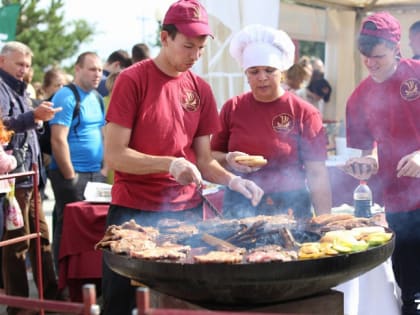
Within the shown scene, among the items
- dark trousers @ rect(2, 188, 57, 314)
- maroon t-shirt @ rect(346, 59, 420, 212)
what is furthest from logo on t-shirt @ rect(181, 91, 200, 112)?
dark trousers @ rect(2, 188, 57, 314)

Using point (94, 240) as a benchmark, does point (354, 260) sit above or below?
above

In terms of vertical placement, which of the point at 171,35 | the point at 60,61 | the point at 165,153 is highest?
the point at 60,61

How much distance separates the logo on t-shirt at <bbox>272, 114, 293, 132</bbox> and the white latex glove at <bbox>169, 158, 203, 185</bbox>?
104cm

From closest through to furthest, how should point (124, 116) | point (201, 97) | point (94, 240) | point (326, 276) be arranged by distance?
point (326, 276), point (124, 116), point (201, 97), point (94, 240)

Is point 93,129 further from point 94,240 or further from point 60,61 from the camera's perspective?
point 60,61

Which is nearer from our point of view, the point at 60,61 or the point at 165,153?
the point at 165,153

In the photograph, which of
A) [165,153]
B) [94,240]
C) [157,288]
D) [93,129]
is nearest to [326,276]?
[157,288]

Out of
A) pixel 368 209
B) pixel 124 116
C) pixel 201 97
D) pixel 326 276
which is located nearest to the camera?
pixel 326 276

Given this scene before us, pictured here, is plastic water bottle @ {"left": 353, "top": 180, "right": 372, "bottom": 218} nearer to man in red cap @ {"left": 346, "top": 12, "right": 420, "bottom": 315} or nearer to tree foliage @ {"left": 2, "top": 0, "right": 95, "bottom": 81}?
man in red cap @ {"left": 346, "top": 12, "right": 420, "bottom": 315}

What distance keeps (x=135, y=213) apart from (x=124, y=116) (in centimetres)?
49

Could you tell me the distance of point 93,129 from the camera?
5.91m

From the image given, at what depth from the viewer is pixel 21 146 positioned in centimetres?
511

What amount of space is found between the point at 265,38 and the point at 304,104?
18.0 inches

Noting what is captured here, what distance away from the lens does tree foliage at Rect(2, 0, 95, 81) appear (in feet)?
88.7
